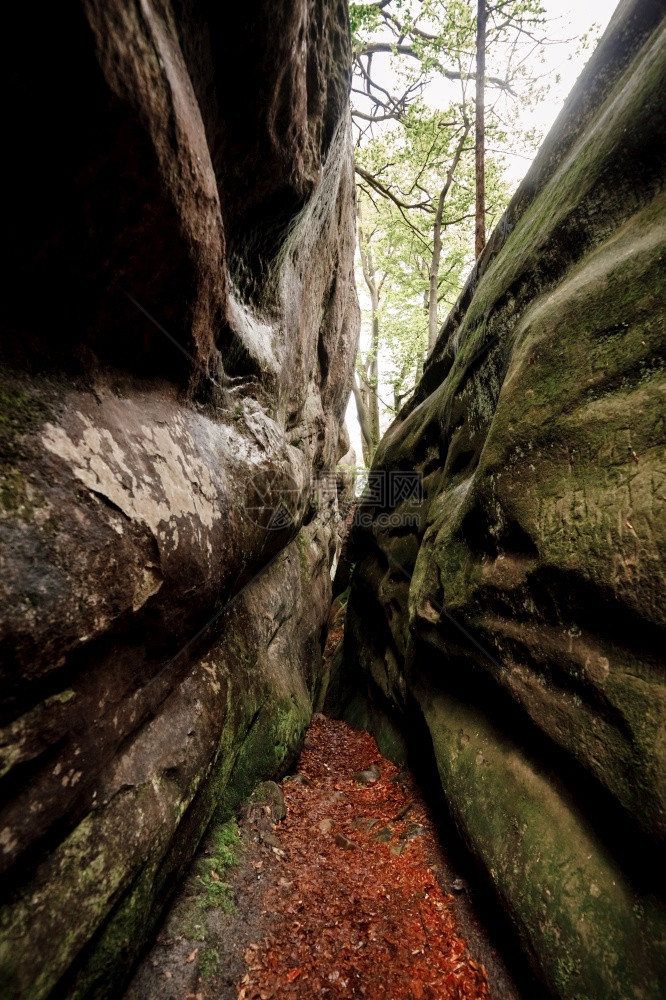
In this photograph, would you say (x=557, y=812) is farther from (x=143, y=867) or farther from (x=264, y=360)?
(x=264, y=360)

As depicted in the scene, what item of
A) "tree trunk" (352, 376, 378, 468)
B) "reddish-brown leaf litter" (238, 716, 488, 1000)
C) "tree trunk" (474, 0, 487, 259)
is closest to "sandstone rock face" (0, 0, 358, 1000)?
"reddish-brown leaf litter" (238, 716, 488, 1000)

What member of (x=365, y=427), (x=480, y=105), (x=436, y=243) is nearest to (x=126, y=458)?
(x=480, y=105)

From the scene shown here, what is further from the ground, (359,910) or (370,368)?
(370,368)

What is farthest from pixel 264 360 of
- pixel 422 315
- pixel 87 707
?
pixel 422 315

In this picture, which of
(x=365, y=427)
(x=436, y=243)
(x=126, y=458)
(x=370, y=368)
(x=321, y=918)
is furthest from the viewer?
(x=370, y=368)

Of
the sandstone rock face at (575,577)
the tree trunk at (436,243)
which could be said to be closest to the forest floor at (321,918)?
the sandstone rock face at (575,577)

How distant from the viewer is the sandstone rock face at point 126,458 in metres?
2.32

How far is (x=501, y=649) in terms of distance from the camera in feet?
12.5

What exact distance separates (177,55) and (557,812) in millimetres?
6113

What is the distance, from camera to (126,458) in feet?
10.5

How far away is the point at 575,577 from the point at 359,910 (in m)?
3.56

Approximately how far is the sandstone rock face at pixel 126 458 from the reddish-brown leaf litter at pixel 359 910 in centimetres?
91

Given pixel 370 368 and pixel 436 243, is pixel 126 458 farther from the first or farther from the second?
pixel 370 368

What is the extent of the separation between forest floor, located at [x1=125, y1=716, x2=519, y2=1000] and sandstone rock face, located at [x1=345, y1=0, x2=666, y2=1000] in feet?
2.42
